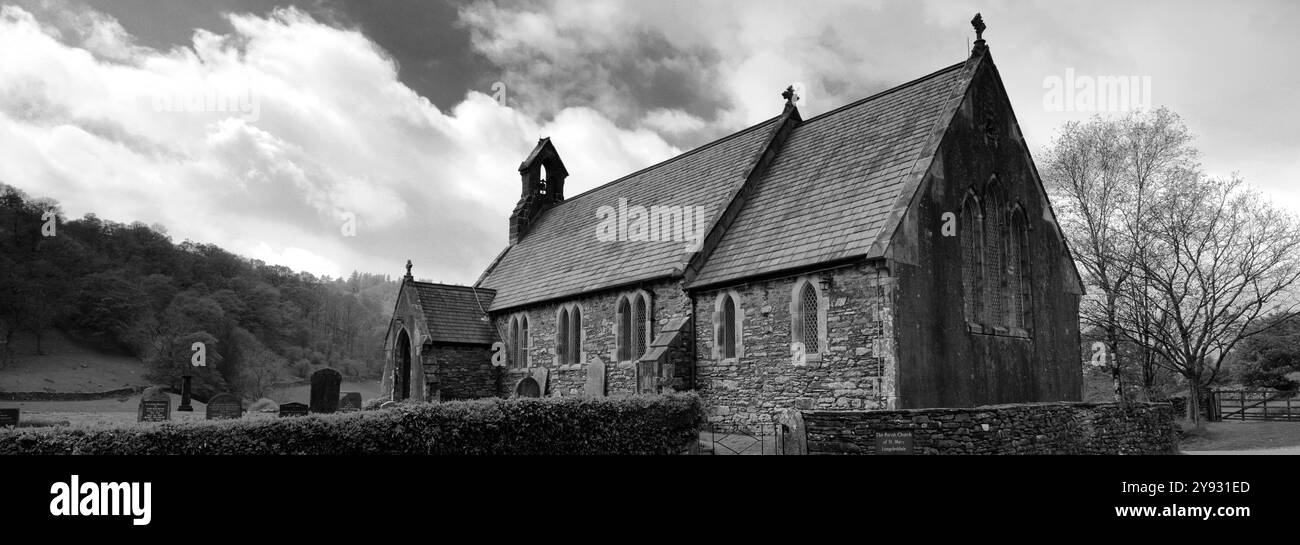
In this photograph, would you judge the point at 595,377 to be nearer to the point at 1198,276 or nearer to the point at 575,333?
the point at 575,333

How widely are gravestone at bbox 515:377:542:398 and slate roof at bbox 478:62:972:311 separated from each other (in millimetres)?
2800

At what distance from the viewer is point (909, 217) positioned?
1692cm

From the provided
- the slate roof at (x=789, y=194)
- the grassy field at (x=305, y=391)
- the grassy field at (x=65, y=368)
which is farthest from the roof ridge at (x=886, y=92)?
the grassy field at (x=65, y=368)

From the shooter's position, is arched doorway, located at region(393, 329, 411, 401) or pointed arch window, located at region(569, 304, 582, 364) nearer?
pointed arch window, located at region(569, 304, 582, 364)

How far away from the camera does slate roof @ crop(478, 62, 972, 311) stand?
59.5 feet

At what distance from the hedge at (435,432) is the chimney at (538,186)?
22.5 metres

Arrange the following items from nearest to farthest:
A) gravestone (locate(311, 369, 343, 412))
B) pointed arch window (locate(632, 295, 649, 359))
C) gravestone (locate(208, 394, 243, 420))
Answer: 1. pointed arch window (locate(632, 295, 649, 359))
2. gravestone (locate(208, 394, 243, 420))
3. gravestone (locate(311, 369, 343, 412))

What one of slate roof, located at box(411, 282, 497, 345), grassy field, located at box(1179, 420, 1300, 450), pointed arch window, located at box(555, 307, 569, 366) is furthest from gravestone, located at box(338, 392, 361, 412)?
grassy field, located at box(1179, 420, 1300, 450)

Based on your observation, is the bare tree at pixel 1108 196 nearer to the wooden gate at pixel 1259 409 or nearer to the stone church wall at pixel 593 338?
the wooden gate at pixel 1259 409

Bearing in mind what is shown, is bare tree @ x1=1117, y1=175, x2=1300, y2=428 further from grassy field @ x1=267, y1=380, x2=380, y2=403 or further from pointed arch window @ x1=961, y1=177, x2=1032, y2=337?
grassy field @ x1=267, y1=380, x2=380, y2=403

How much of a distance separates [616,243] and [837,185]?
8.76 metres

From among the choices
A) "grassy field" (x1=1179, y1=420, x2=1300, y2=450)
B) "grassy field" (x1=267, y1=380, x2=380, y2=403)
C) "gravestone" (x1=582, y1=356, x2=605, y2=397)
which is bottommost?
"grassy field" (x1=267, y1=380, x2=380, y2=403)

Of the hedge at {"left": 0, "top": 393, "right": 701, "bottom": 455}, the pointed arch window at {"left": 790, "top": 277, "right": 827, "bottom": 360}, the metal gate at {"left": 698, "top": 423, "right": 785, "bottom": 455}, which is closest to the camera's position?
the hedge at {"left": 0, "top": 393, "right": 701, "bottom": 455}

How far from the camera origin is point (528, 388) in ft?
89.2
